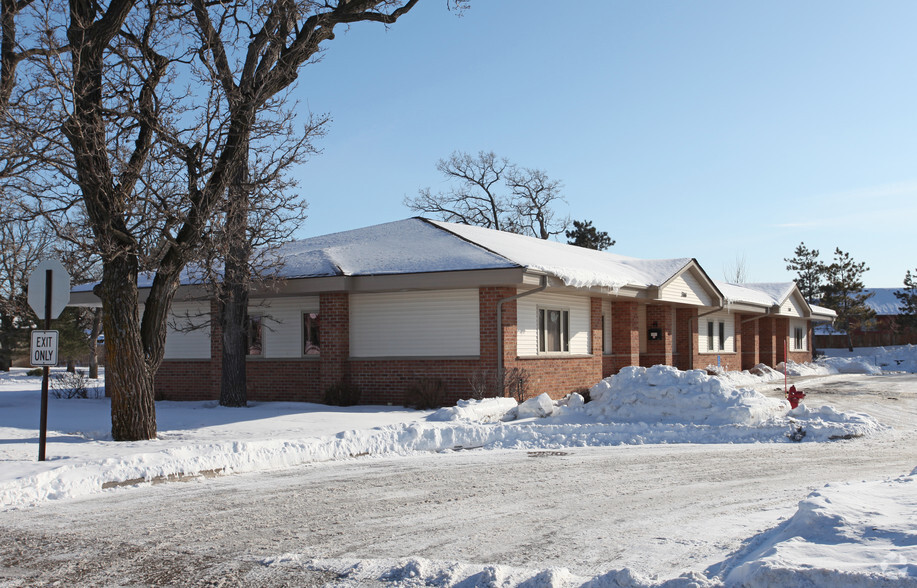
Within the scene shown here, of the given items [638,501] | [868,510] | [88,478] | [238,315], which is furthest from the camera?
[238,315]

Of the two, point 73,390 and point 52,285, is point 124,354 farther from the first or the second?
point 73,390

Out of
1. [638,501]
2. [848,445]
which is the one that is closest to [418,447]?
[638,501]

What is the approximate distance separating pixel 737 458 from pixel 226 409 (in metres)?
11.5

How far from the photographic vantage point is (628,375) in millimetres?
18188

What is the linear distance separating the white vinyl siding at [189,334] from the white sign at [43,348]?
11483 millimetres

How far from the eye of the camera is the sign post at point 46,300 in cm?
1099

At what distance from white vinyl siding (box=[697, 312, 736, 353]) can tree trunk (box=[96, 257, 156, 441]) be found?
23.8 m

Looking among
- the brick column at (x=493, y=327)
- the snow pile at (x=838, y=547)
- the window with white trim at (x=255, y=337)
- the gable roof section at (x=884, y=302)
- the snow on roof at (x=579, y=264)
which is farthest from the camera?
the gable roof section at (x=884, y=302)

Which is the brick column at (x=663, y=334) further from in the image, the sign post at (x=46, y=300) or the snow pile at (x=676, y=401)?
the sign post at (x=46, y=300)

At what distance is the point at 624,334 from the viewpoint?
26.4 metres

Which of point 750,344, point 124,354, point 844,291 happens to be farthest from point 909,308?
point 124,354

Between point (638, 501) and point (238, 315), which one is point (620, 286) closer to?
point (238, 315)

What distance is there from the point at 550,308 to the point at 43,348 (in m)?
13.4

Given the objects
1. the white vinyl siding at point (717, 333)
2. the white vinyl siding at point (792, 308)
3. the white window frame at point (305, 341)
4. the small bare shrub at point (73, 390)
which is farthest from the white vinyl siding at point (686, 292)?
the small bare shrub at point (73, 390)
